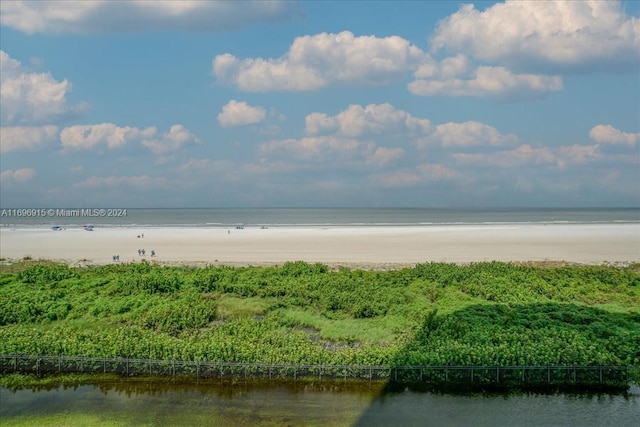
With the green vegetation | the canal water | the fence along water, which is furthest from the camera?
the green vegetation

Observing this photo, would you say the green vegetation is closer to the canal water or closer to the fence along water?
the fence along water

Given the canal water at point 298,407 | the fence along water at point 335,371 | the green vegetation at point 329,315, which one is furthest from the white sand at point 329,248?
the canal water at point 298,407

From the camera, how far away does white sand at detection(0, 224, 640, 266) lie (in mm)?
59719

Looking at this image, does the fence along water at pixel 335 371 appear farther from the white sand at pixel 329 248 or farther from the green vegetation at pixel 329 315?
the white sand at pixel 329 248

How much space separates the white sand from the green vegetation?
638 inches

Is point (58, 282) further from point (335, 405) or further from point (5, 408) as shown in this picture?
point (335, 405)

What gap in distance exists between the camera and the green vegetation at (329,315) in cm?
2380

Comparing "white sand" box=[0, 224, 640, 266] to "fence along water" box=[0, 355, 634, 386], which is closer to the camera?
"fence along water" box=[0, 355, 634, 386]

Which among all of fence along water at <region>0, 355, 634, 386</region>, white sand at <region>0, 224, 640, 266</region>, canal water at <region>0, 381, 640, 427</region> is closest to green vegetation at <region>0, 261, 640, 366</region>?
fence along water at <region>0, 355, 634, 386</region>

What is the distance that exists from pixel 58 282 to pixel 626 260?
5912 cm

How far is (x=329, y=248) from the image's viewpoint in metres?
70.8

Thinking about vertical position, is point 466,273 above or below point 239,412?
above

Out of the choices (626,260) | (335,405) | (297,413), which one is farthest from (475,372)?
(626,260)

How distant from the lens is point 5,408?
2098cm
